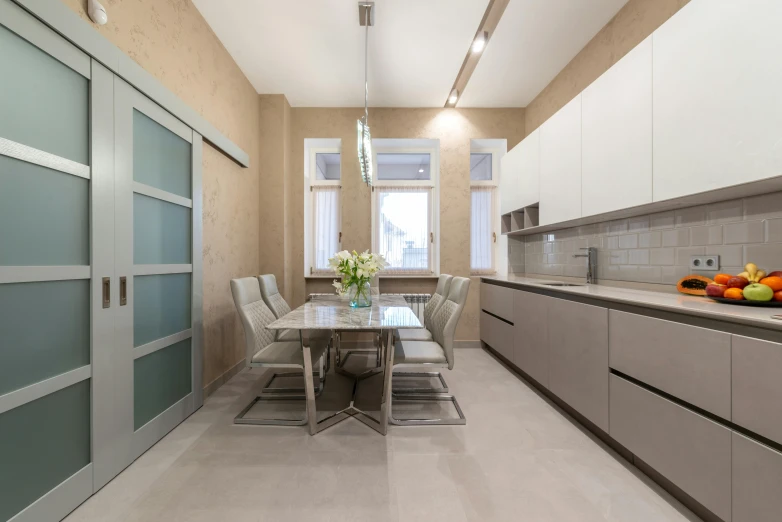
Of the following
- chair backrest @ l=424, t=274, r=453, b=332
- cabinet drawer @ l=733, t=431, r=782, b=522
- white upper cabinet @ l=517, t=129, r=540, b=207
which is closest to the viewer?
cabinet drawer @ l=733, t=431, r=782, b=522

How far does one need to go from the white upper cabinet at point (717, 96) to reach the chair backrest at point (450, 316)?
50.3 inches

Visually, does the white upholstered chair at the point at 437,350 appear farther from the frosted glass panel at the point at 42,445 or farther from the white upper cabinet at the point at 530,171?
the frosted glass panel at the point at 42,445

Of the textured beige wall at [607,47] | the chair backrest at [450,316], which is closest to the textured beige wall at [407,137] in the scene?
the textured beige wall at [607,47]

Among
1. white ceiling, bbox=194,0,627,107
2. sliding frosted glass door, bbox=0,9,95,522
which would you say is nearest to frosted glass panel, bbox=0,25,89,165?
sliding frosted glass door, bbox=0,9,95,522

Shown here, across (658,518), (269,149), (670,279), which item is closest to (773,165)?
(670,279)

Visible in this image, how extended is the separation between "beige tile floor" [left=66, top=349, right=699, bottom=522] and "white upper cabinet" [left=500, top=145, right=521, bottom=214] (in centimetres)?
223

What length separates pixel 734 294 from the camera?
4.50ft

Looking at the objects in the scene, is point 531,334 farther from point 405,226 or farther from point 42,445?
point 42,445

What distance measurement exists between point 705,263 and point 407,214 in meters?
2.96

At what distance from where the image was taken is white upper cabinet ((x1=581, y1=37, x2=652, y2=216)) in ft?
5.97

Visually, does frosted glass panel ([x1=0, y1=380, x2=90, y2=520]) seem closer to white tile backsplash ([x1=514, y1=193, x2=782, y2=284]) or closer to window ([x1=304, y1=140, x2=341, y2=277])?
window ([x1=304, y1=140, x2=341, y2=277])

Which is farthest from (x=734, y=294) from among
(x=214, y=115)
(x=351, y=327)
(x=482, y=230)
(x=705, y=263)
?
(x=214, y=115)

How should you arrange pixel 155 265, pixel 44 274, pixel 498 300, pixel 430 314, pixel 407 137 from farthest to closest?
pixel 407 137
pixel 498 300
pixel 430 314
pixel 155 265
pixel 44 274

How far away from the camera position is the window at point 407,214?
13.7ft
